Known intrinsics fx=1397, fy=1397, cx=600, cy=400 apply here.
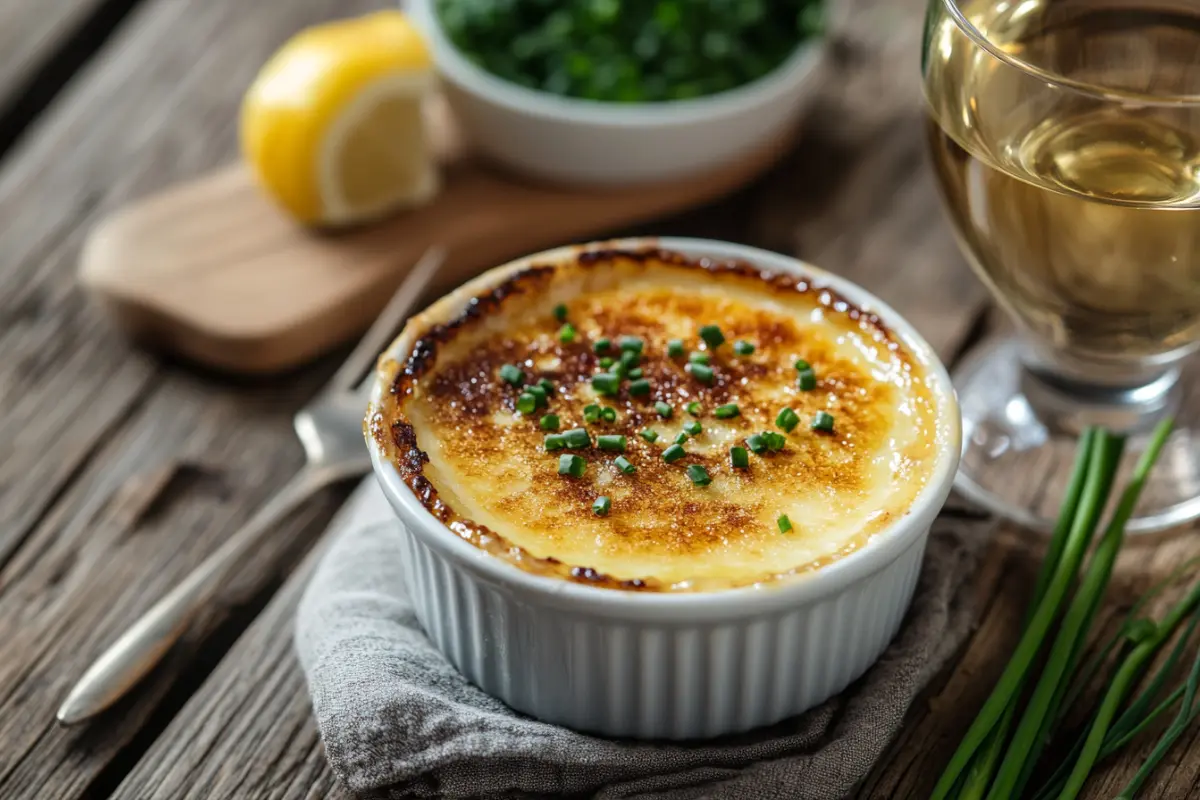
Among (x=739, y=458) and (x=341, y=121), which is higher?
(x=341, y=121)

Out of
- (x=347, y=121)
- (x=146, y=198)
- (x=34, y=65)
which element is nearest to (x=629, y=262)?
(x=347, y=121)

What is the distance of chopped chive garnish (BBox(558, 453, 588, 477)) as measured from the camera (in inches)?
63.3

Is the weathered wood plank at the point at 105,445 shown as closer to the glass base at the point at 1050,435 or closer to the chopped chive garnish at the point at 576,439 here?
the chopped chive garnish at the point at 576,439

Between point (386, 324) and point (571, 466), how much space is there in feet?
2.33

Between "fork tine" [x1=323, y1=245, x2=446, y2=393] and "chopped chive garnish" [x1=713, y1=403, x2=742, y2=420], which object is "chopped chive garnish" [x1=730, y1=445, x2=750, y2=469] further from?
"fork tine" [x1=323, y1=245, x2=446, y2=393]

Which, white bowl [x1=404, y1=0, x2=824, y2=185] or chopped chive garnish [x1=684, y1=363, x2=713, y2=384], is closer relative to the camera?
chopped chive garnish [x1=684, y1=363, x2=713, y2=384]

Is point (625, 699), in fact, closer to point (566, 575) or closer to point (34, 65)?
point (566, 575)

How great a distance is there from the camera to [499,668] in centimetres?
160

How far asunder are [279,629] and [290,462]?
0.37 metres

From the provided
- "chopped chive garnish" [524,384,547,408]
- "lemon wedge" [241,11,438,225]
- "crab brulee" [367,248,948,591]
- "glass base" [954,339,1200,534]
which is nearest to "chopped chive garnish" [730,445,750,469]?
"crab brulee" [367,248,948,591]

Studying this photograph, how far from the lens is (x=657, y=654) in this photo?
1.51m

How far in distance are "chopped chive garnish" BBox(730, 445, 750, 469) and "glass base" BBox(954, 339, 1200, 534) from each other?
478mm

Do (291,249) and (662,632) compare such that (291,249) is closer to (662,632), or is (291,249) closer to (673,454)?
(673,454)

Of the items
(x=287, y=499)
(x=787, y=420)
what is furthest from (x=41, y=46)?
(x=787, y=420)
